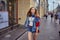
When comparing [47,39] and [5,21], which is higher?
[5,21]

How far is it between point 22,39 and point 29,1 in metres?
11.5

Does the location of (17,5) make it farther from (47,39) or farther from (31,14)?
(31,14)

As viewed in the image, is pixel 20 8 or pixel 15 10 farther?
pixel 20 8

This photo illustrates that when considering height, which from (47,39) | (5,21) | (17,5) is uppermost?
(17,5)

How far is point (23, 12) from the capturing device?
74.1ft

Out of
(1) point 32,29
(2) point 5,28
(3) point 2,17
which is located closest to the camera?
(1) point 32,29

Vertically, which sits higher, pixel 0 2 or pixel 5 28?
pixel 0 2

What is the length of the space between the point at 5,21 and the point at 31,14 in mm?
7542

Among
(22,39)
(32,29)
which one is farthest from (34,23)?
(22,39)

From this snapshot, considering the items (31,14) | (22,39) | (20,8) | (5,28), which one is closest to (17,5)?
(20,8)

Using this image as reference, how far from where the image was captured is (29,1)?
898 inches

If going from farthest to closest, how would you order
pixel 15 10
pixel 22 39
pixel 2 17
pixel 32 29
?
pixel 15 10 → pixel 2 17 → pixel 22 39 → pixel 32 29

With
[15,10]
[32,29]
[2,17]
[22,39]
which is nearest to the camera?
[32,29]

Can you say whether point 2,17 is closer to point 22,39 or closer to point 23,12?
point 22,39
